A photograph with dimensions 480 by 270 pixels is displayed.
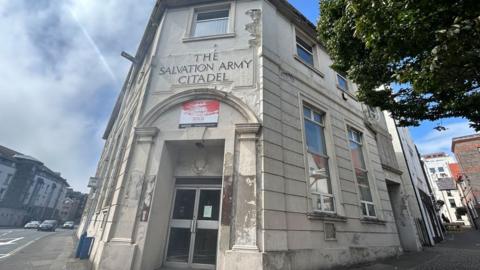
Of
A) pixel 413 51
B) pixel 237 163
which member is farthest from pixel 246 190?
pixel 413 51

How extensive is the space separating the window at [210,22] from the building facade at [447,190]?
52789 millimetres

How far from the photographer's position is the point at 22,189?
44.8 meters

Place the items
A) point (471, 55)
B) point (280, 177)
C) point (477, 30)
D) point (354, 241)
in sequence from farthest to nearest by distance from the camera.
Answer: point (354, 241), point (280, 177), point (471, 55), point (477, 30)

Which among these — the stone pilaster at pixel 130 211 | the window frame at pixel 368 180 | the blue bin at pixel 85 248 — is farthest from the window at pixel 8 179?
the window frame at pixel 368 180

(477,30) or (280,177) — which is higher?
(477,30)

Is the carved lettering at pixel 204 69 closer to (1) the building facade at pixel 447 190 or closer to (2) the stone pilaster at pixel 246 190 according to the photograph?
(2) the stone pilaster at pixel 246 190

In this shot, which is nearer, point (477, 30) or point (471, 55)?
point (477, 30)

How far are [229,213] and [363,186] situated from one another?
21.5 ft

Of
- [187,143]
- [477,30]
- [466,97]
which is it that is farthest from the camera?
[187,143]

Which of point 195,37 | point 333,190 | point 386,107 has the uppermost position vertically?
point 195,37

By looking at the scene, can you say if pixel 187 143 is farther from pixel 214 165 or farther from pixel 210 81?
pixel 210 81

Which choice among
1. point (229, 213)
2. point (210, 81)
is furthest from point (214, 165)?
point (210, 81)

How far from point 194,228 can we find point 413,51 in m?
6.89

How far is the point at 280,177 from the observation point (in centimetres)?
626
